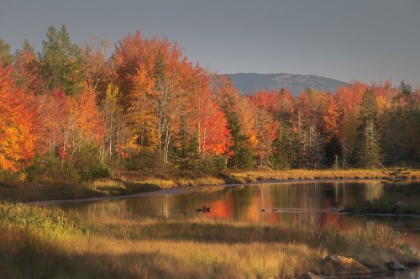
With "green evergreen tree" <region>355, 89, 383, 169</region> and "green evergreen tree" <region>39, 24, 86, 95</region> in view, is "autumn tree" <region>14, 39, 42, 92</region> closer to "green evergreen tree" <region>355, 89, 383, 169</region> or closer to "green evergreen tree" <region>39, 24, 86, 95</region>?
"green evergreen tree" <region>39, 24, 86, 95</region>

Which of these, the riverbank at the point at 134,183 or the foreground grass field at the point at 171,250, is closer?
the foreground grass field at the point at 171,250

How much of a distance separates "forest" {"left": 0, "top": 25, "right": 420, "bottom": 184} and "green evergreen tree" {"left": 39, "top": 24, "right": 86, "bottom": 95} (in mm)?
126

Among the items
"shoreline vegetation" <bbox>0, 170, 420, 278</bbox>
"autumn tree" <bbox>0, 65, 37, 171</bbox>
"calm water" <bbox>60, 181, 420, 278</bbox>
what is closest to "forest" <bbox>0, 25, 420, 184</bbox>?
"autumn tree" <bbox>0, 65, 37, 171</bbox>

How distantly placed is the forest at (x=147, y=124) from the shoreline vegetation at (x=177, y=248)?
56.3 feet

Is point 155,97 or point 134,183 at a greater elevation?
point 155,97

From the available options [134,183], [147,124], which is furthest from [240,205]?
[147,124]

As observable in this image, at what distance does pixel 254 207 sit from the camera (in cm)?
4003

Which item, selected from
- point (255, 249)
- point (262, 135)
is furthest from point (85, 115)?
point (262, 135)

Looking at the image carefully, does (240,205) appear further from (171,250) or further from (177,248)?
(171,250)

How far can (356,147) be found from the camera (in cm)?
9294

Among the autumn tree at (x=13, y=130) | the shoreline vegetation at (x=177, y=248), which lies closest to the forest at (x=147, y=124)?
the autumn tree at (x=13, y=130)

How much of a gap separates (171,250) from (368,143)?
78563 millimetres

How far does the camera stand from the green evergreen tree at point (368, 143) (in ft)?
293

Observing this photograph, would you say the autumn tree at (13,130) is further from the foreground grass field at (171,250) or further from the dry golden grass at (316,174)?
the dry golden grass at (316,174)
